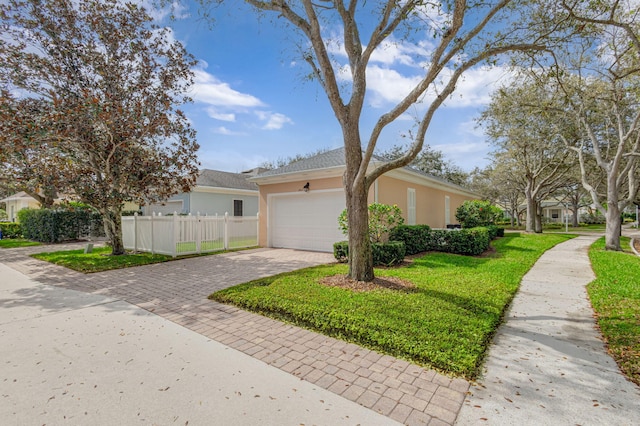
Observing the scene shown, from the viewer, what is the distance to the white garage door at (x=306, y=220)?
10.9 metres

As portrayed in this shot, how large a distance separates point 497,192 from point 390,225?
2649cm

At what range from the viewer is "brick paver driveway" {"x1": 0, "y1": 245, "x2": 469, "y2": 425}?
8.33 ft

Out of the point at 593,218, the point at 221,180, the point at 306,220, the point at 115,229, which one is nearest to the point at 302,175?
the point at 306,220

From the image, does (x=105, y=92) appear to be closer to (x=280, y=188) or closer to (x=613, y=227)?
(x=280, y=188)

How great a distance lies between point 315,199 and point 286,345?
8117 mm

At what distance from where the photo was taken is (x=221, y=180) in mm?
18844

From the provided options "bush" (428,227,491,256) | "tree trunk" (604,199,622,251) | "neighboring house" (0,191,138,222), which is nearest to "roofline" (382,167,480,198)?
"bush" (428,227,491,256)

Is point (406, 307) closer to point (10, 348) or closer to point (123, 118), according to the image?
point (10, 348)

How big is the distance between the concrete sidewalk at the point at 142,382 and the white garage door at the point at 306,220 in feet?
23.9

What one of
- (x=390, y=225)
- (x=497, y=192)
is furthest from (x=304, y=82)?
(x=497, y=192)

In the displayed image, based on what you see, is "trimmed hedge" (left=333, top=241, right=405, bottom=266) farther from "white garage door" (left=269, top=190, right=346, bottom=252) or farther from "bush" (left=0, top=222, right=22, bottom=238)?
"bush" (left=0, top=222, right=22, bottom=238)

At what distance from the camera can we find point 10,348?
11.4ft

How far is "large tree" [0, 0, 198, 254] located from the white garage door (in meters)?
3.84

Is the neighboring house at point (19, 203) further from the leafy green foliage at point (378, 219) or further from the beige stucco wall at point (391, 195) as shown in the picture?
the leafy green foliage at point (378, 219)
